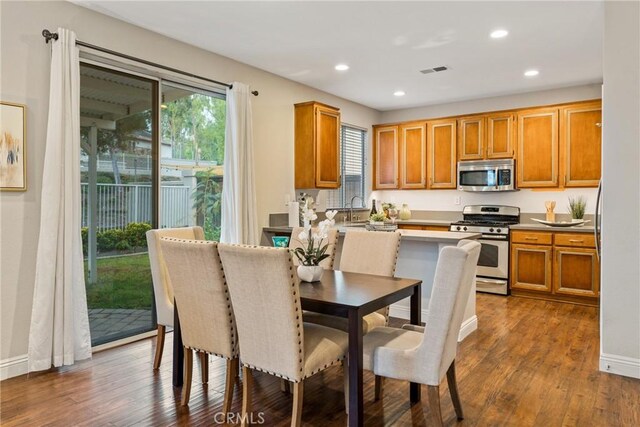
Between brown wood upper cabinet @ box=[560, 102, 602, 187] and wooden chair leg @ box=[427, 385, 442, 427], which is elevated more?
brown wood upper cabinet @ box=[560, 102, 602, 187]

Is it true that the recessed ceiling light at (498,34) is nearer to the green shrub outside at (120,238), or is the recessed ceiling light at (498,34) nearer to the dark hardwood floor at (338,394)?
the dark hardwood floor at (338,394)

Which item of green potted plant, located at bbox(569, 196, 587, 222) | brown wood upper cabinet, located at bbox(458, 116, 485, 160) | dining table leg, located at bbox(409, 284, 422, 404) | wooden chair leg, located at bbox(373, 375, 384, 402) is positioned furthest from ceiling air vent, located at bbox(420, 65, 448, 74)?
wooden chair leg, located at bbox(373, 375, 384, 402)

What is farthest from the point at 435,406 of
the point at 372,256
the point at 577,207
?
the point at 577,207

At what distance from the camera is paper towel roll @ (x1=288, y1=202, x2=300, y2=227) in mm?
5012

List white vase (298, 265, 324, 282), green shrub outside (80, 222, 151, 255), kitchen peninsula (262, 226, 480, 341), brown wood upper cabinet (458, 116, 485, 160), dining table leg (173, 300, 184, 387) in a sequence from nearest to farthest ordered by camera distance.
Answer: white vase (298, 265, 324, 282) < dining table leg (173, 300, 184, 387) < green shrub outside (80, 222, 151, 255) < kitchen peninsula (262, 226, 480, 341) < brown wood upper cabinet (458, 116, 485, 160)

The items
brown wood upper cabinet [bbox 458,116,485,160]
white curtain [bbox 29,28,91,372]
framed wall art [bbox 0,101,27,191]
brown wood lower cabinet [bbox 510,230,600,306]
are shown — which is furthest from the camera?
brown wood upper cabinet [bbox 458,116,485,160]

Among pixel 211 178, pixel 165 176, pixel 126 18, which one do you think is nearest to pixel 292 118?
pixel 211 178

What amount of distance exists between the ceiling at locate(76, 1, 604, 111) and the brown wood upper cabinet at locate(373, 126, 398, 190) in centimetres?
145

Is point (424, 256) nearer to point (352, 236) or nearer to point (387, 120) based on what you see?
point (352, 236)

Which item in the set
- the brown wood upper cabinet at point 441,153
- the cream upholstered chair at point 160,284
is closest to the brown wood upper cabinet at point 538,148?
the brown wood upper cabinet at point 441,153

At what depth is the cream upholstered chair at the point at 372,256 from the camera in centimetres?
303

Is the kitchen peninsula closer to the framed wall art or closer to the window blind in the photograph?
the window blind

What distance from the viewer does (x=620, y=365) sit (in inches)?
118

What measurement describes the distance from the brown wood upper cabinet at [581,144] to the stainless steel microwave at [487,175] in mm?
637
